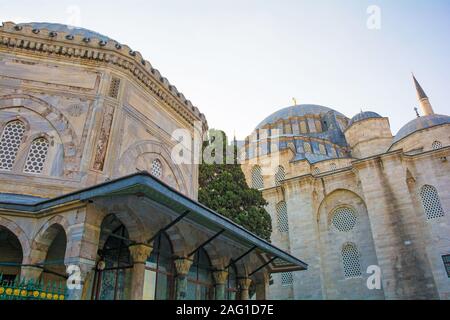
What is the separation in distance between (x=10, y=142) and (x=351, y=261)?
57.8 feet

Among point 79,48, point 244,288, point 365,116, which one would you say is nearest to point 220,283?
point 244,288

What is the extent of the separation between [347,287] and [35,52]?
1783 centimetres

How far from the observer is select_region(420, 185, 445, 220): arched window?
17138 mm

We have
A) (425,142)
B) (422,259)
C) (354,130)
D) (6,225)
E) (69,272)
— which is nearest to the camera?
(69,272)

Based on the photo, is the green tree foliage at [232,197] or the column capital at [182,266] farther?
the green tree foliage at [232,197]

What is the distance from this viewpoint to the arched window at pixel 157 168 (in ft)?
29.8

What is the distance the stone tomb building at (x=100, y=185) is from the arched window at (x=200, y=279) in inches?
1.0

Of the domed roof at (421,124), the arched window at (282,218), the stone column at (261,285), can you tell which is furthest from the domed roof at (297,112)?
the stone column at (261,285)

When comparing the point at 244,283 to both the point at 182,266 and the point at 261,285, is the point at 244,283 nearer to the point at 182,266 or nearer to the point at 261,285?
the point at 261,285

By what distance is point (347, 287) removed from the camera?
18250mm

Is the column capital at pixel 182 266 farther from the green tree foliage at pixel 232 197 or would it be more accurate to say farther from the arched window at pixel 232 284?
the green tree foliage at pixel 232 197
